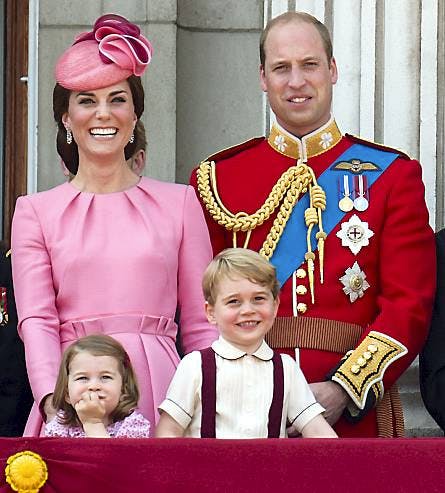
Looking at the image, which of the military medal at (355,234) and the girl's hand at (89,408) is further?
the military medal at (355,234)

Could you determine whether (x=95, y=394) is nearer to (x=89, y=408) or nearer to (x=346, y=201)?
(x=89, y=408)

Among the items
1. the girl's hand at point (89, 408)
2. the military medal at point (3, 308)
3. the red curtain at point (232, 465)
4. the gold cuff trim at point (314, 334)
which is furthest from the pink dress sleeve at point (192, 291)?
the red curtain at point (232, 465)

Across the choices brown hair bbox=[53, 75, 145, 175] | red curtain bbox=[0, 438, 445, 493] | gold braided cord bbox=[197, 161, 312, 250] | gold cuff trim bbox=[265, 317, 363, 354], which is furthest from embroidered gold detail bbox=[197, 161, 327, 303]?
red curtain bbox=[0, 438, 445, 493]

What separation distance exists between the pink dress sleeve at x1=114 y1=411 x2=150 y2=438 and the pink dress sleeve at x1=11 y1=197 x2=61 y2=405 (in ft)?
0.77

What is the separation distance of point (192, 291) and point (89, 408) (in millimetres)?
528

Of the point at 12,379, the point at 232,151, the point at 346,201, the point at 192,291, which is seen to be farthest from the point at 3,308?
the point at 346,201

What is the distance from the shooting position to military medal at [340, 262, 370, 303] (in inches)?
182

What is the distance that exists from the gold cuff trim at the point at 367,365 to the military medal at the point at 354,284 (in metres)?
0.15

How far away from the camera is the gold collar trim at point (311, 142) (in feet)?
15.8

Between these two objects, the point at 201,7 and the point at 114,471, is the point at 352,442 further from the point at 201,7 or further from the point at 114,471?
the point at 201,7

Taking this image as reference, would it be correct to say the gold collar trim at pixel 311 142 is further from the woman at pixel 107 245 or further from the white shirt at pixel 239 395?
the white shirt at pixel 239 395

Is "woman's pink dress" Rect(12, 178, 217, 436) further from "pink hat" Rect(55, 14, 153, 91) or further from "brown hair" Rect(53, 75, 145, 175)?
"pink hat" Rect(55, 14, 153, 91)

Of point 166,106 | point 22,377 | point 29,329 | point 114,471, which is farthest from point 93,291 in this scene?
point 166,106

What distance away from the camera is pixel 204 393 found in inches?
163
